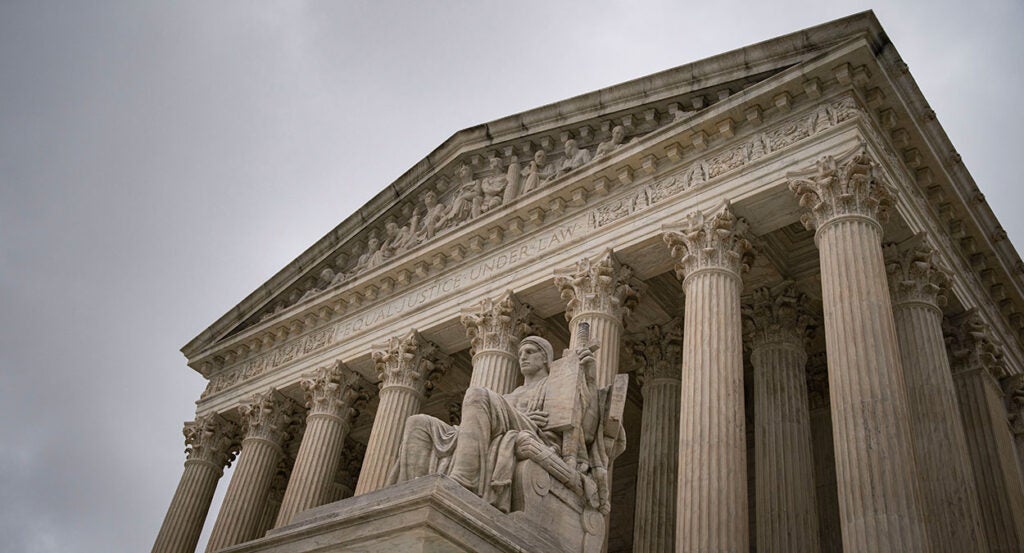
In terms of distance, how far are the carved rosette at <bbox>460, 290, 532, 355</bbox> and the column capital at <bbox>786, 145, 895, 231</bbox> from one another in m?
6.49

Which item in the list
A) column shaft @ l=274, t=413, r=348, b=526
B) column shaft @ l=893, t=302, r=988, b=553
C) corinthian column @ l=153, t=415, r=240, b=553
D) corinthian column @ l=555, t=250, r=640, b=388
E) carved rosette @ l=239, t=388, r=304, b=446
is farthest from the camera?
corinthian column @ l=153, t=415, r=240, b=553

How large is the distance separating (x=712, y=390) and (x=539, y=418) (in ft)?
19.1

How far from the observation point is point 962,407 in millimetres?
16172

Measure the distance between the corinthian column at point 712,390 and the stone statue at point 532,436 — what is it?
12.5 feet

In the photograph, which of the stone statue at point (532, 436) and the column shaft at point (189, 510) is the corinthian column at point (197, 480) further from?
the stone statue at point (532, 436)

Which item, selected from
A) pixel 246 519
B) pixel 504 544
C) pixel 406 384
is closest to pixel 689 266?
pixel 406 384

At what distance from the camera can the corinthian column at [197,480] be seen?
77.0ft

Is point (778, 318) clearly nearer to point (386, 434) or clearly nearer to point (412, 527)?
point (386, 434)

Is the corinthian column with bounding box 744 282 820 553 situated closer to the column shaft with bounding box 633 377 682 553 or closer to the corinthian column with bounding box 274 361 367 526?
the column shaft with bounding box 633 377 682 553

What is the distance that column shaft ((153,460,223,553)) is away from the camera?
76.5 ft

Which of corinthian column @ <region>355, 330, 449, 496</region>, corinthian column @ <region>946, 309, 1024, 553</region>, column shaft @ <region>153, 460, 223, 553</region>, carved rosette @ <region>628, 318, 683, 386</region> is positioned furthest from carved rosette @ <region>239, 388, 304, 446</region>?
corinthian column @ <region>946, 309, 1024, 553</region>

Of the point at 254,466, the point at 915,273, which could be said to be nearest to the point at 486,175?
the point at 254,466

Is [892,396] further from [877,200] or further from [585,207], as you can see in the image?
[585,207]

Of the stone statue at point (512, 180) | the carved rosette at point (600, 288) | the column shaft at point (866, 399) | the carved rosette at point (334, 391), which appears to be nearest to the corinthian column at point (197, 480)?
the carved rosette at point (334, 391)
